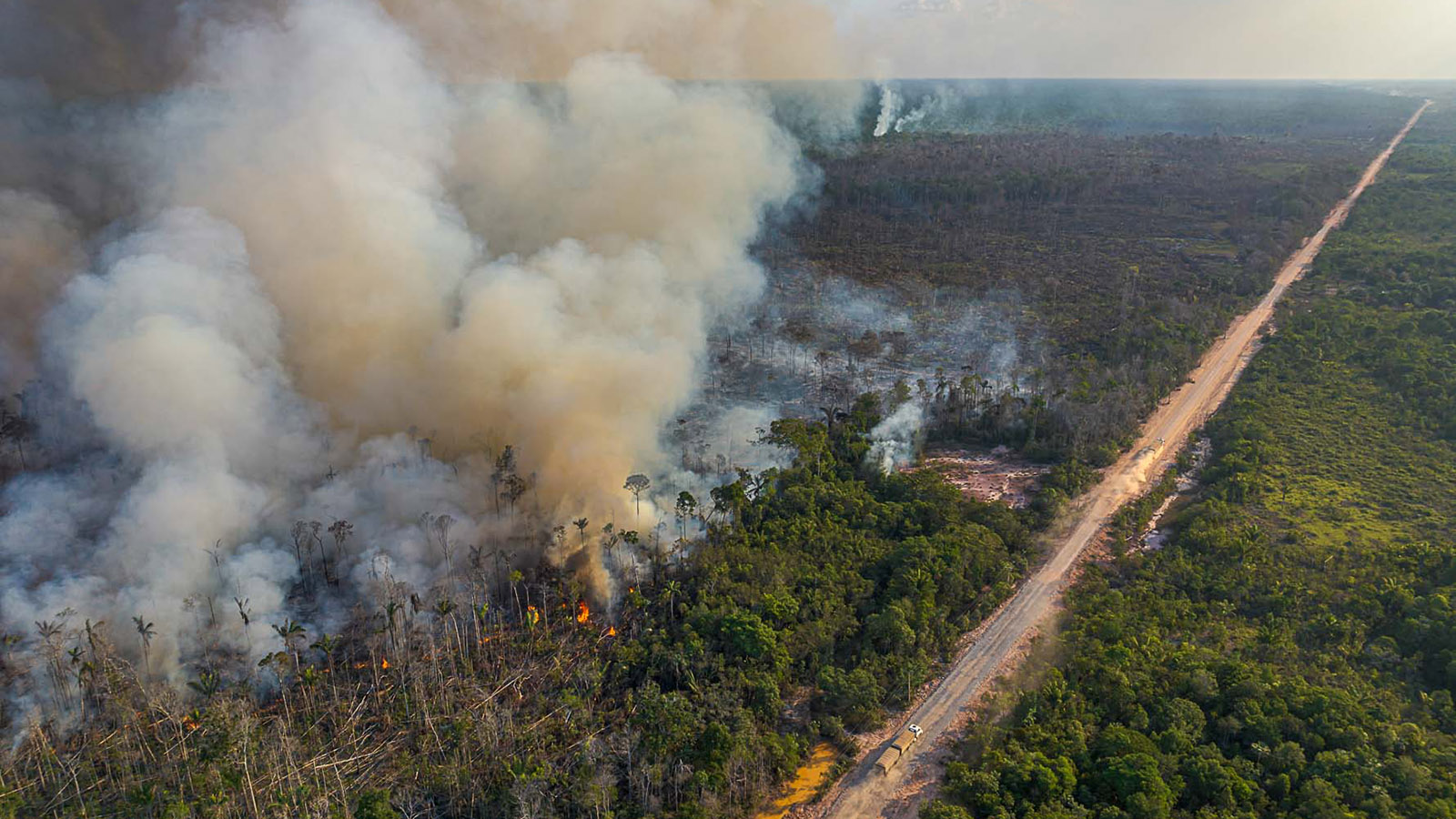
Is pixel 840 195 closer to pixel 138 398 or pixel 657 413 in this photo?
pixel 657 413

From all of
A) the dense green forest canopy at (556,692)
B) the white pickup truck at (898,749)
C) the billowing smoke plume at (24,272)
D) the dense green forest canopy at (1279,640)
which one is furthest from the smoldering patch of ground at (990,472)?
the billowing smoke plume at (24,272)

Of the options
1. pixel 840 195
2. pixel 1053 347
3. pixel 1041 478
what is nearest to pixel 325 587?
pixel 1041 478

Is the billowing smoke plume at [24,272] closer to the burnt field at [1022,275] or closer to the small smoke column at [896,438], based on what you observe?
the burnt field at [1022,275]

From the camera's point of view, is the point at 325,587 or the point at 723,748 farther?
the point at 325,587

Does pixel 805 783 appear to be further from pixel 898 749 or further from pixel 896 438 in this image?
pixel 896 438

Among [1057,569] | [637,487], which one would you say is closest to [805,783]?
[637,487]
